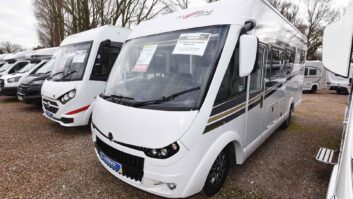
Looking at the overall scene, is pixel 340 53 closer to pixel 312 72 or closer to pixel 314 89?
pixel 312 72

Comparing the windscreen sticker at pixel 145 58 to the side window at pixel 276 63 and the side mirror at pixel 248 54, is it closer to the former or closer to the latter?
the side mirror at pixel 248 54

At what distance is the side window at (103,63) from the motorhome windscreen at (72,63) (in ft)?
0.80

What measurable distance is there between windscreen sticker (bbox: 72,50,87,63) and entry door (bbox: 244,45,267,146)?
3930 mm

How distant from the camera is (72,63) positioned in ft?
18.9

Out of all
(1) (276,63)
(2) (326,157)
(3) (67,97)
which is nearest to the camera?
(2) (326,157)

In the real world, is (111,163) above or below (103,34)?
below

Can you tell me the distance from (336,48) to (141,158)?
2023 mm

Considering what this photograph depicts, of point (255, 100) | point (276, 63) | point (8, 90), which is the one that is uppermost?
point (276, 63)

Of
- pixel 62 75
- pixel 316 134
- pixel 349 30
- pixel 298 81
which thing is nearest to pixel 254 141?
pixel 349 30

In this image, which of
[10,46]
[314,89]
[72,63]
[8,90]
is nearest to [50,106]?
[72,63]

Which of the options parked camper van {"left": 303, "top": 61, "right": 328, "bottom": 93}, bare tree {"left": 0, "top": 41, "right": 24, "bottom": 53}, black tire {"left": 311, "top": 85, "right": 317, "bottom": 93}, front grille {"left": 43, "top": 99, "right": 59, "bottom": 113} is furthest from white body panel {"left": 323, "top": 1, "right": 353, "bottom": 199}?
bare tree {"left": 0, "top": 41, "right": 24, "bottom": 53}

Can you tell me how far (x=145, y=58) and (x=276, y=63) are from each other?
2.65m

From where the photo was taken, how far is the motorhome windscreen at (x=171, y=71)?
8.67 feet

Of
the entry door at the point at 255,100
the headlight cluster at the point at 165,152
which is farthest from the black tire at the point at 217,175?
the headlight cluster at the point at 165,152
